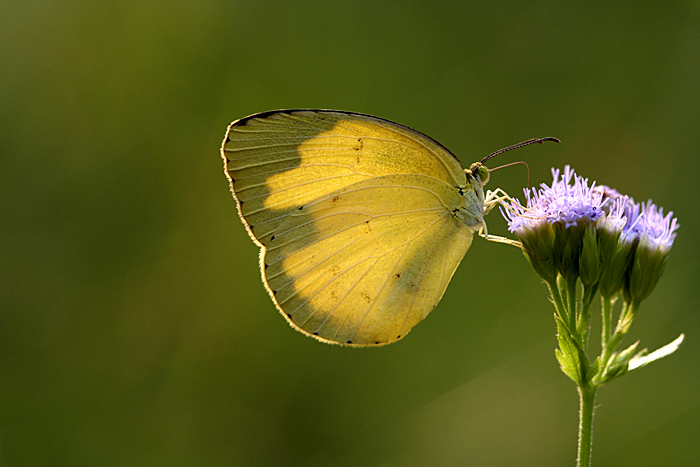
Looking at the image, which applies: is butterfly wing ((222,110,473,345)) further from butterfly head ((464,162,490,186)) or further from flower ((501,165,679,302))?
flower ((501,165,679,302))

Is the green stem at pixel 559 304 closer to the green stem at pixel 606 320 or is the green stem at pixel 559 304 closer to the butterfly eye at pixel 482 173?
the green stem at pixel 606 320

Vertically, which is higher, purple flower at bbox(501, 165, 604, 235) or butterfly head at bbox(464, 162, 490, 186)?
butterfly head at bbox(464, 162, 490, 186)

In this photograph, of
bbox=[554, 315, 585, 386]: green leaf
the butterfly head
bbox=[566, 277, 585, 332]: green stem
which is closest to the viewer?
bbox=[554, 315, 585, 386]: green leaf

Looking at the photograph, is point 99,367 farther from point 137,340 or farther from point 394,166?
point 394,166

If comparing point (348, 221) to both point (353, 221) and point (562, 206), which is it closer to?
point (353, 221)

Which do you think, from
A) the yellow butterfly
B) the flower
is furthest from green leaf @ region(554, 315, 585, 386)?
the yellow butterfly

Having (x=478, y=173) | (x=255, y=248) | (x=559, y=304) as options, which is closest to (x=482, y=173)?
(x=478, y=173)

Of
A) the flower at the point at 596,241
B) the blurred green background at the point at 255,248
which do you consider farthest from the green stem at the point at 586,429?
the blurred green background at the point at 255,248

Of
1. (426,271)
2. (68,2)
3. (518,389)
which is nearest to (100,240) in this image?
(68,2)
